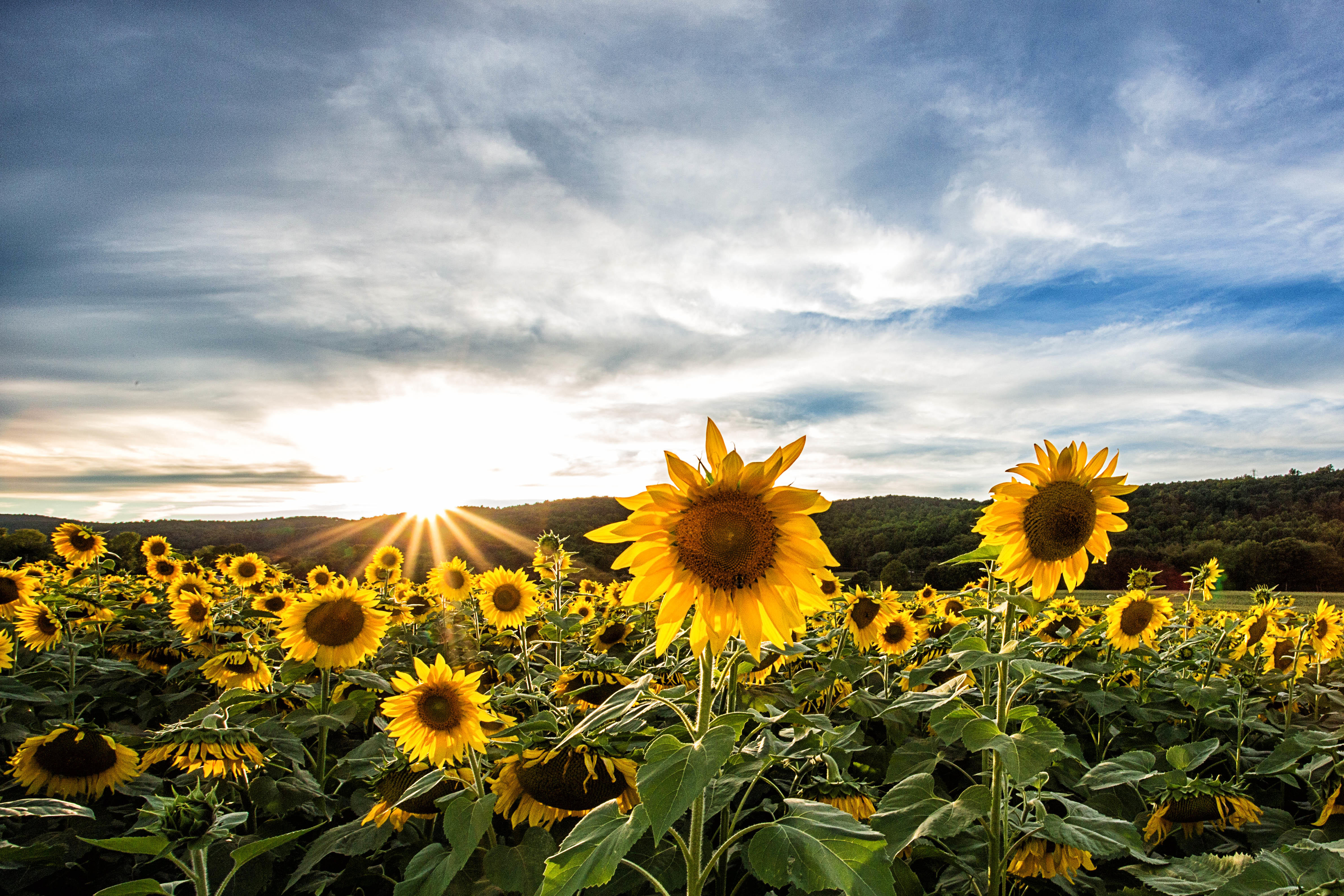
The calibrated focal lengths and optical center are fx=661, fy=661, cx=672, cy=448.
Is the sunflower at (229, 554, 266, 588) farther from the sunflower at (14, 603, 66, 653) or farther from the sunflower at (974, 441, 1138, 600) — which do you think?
the sunflower at (974, 441, 1138, 600)

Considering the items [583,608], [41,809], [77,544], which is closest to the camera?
[41,809]

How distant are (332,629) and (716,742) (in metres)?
3.94

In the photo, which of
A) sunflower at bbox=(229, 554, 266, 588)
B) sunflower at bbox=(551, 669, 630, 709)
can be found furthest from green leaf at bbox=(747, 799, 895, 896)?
sunflower at bbox=(229, 554, 266, 588)

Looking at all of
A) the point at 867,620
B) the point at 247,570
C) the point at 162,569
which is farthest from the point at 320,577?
the point at 867,620

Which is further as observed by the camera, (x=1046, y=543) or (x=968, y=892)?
(x=1046, y=543)

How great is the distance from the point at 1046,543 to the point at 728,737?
89.2 inches

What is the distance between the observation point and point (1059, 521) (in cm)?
321

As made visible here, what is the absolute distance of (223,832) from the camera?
7.12ft

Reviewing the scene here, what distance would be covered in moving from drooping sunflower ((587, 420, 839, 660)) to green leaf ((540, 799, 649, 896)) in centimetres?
54

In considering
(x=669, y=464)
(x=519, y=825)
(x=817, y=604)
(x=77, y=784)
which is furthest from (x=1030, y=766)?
(x=77, y=784)

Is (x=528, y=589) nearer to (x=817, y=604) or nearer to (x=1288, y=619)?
(x=817, y=604)

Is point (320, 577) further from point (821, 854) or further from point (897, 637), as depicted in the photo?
point (821, 854)

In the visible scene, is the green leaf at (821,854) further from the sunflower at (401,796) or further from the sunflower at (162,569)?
the sunflower at (162,569)

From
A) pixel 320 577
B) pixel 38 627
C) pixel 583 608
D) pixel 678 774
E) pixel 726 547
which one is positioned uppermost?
pixel 726 547
